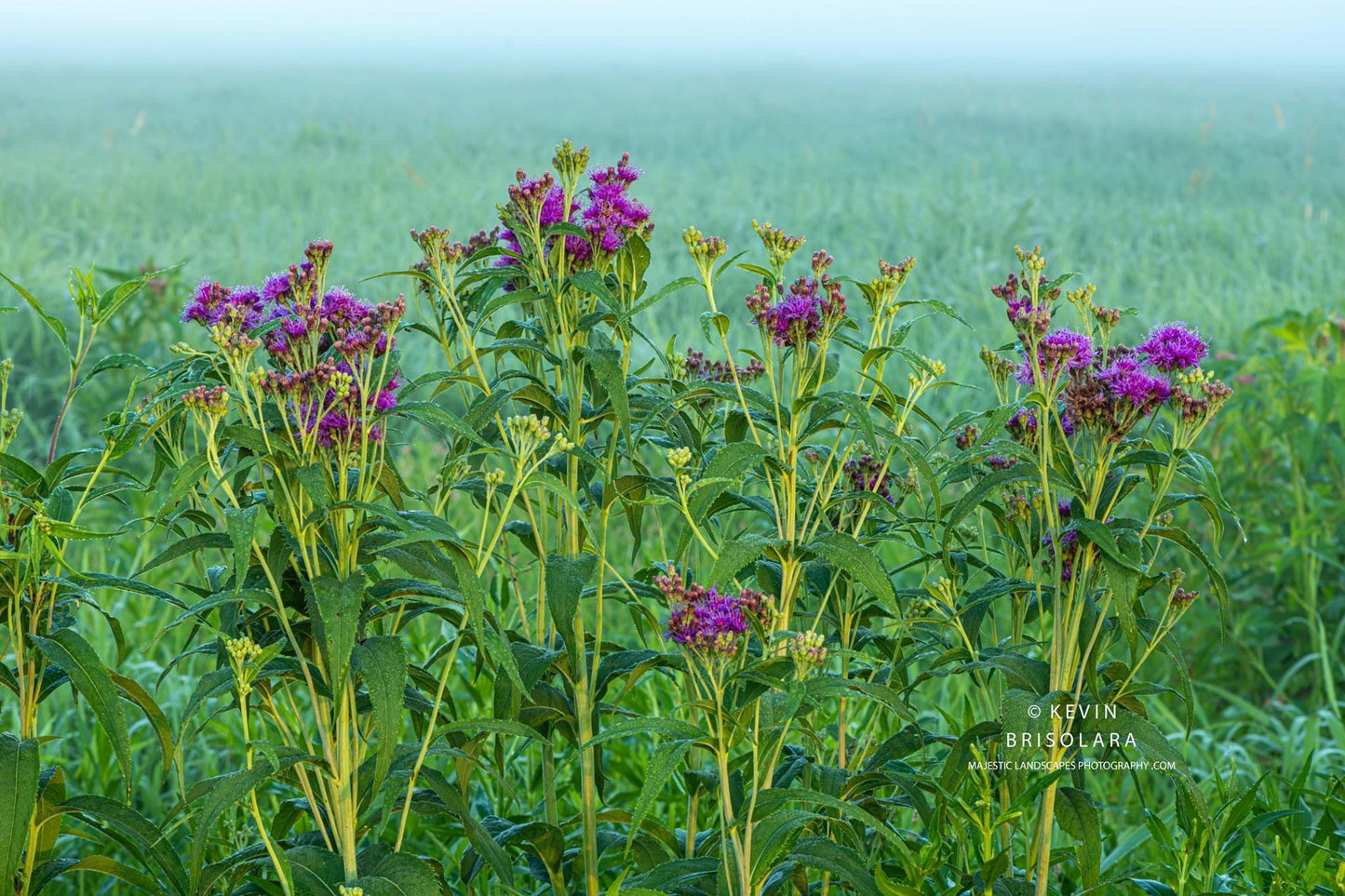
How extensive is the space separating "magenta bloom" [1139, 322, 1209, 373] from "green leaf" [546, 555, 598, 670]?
0.72 meters

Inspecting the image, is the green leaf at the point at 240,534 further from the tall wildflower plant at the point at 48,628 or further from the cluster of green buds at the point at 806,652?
the cluster of green buds at the point at 806,652

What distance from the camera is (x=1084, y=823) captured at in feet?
4.82

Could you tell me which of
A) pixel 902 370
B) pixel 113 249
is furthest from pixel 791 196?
pixel 113 249

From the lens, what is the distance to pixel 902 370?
19.3 ft

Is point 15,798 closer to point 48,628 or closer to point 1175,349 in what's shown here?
point 48,628

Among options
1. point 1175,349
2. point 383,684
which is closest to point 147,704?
point 383,684

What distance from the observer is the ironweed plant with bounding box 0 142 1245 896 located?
130 cm

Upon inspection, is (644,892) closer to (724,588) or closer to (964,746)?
(724,588)

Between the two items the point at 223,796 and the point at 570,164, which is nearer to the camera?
the point at 223,796

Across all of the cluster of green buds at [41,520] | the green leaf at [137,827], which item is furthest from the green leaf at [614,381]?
the green leaf at [137,827]

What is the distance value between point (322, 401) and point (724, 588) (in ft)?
1.62

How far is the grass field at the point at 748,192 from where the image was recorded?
18.6 ft

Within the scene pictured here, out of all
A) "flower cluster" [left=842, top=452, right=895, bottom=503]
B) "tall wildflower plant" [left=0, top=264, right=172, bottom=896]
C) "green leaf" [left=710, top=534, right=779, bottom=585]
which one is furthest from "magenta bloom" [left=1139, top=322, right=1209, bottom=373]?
"tall wildflower plant" [left=0, top=264, right=172, bottom=896]

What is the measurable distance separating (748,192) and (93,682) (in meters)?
8.01
